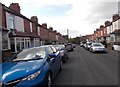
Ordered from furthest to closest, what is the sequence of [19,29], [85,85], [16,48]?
1. [19,29]
2. [16,48]
3. [85,85]

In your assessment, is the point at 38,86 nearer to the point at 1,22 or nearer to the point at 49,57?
the point at 49,57

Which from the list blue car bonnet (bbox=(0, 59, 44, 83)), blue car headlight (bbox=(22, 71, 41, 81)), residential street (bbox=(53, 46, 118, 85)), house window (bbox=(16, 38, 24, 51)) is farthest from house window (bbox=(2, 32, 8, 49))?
blue car headlight (bbox=(22, 71, 41, 81))

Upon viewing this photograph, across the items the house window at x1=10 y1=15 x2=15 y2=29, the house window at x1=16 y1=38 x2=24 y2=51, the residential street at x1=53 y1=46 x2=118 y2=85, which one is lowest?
the residential street at x1=53 y1=46 x2=118 y2=85

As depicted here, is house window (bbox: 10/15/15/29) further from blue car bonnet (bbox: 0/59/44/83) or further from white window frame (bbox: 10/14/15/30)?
Result: blue car bonnet (bbox: 0/59/44/83)

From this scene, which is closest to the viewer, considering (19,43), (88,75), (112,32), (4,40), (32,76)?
(32,76)

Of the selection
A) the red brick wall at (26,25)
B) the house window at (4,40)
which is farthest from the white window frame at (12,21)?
the red brick wall at (26,25)

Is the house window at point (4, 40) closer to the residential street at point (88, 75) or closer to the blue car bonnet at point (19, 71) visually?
the residential street at point (88, 75)

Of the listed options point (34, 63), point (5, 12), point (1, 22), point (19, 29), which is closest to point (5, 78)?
point (34, 63)

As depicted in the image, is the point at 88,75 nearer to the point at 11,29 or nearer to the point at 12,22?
the point at 11,29

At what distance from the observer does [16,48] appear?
23969mm

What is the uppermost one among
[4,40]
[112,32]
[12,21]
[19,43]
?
[12,21]

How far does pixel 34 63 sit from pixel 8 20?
17262 millimetres

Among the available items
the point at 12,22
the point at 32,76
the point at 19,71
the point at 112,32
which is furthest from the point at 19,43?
the point at 112,32

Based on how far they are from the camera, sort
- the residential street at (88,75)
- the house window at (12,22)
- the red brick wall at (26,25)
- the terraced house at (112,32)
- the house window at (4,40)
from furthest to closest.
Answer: the terraced house at (112,32), the red brick wall at (26,25), the house window at (12,22), the house window at (4,40), the residential street at (88,75)
